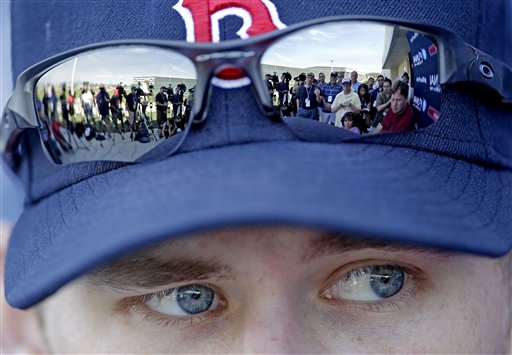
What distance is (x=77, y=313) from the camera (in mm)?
1112

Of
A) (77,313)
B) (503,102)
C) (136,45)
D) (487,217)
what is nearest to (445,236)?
(487,217)

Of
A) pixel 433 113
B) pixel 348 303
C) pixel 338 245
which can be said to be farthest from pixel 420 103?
pixel 348 303

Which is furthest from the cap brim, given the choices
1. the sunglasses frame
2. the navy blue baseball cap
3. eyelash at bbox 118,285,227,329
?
eyelash at bbox 118,285,227,329

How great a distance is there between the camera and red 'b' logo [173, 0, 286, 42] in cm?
90

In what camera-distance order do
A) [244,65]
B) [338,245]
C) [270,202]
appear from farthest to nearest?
[338,245], [244,65], [270,202]

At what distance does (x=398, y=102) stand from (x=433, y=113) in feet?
0.22

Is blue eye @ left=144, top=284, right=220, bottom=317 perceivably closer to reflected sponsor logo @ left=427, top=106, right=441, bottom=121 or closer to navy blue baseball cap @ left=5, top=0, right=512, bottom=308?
navy blue baseball cap @ left=5, top=0, right=512, bottom=308

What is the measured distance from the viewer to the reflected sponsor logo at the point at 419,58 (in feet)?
3.05

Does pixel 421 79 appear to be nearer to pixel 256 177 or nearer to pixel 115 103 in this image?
pixel 256 177

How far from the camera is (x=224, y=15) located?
0.92 m

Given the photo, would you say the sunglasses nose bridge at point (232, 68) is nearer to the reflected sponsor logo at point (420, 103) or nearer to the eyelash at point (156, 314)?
the reflected sponsor logo at point (420, 103)

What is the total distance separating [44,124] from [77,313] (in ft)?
1.27

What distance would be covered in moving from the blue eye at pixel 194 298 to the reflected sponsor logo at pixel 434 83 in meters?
0.55

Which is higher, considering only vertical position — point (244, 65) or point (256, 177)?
point (244, 65)
